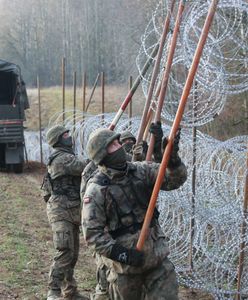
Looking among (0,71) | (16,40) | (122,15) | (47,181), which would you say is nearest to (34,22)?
(16,40)

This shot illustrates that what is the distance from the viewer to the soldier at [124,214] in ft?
13.1

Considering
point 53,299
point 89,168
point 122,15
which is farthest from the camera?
point 122,15

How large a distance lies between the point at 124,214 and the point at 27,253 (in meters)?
4.26

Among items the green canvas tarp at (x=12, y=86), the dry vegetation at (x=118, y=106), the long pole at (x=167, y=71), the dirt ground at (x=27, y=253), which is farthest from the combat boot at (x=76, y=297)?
the green canvas tarp at (x=12, y=86)

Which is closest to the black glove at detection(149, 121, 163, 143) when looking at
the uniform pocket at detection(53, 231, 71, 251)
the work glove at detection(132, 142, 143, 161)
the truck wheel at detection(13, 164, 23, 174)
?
the work glove at detection(132, 142, 143, 161)

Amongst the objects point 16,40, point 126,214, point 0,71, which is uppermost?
point 126,214

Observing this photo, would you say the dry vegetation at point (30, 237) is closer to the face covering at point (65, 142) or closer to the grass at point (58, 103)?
the face covering at point (65, 142)

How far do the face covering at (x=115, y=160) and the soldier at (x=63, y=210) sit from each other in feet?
6.76

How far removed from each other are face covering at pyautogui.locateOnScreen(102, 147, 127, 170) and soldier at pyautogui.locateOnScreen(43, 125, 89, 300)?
81.1 inches

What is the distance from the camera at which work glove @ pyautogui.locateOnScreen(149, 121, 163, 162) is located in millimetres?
4156

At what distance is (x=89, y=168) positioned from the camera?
17.7ft

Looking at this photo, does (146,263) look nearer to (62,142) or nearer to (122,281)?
(122,281)

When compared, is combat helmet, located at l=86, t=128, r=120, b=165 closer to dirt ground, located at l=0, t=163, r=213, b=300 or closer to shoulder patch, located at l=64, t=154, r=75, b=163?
shoulder patch, located at l=64, t=154, r=75, b=163

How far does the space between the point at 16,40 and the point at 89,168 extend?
151 ft
